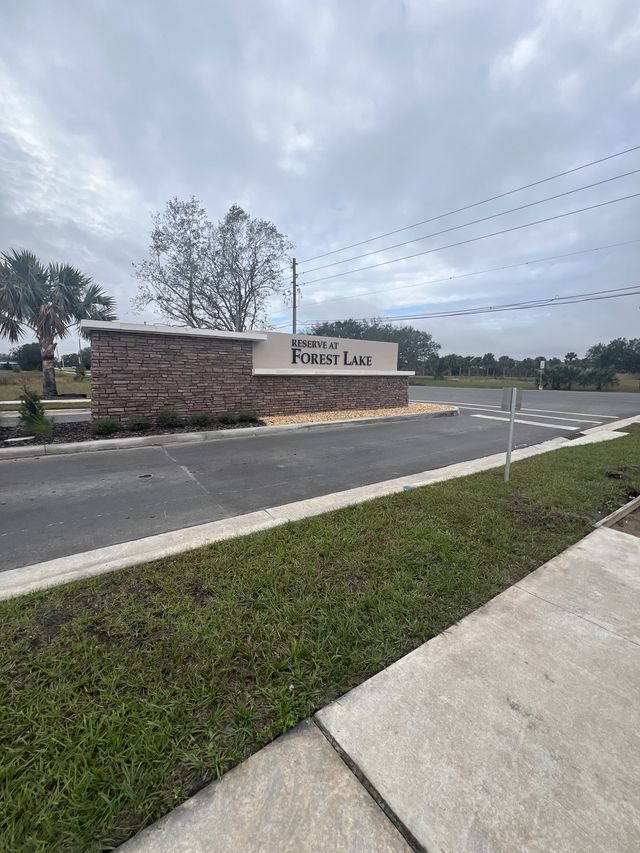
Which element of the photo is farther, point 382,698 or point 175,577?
point 175,577

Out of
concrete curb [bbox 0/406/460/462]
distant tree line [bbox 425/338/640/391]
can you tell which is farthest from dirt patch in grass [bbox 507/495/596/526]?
distant tree line [bbox 425/338/640/391]

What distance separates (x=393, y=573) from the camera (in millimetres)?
2941

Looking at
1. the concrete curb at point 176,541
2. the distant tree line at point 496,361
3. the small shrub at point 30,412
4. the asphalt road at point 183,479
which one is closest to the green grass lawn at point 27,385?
the small shrub at point 30,412

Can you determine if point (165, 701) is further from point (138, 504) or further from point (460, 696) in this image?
point (138, 504)

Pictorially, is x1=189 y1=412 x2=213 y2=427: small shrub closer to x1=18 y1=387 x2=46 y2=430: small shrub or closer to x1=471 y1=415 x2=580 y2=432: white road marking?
x1=18 y1=387 x2=46 y2=430: small shrub

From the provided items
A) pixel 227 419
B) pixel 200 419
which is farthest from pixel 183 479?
pixel 227 419

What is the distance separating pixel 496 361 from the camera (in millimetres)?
74562

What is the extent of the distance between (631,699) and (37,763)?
2.83 m

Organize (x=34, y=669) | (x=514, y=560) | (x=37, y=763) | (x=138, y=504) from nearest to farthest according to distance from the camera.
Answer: (x=37, y=763) < (x=34, y=669) < (x=514, y=560) < (x=138, y=504)

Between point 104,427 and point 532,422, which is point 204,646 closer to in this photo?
point 104,427

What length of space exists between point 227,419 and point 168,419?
4.84 ft

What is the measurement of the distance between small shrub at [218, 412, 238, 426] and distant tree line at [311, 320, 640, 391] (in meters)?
42.3

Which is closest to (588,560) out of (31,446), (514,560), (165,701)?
(514,560)

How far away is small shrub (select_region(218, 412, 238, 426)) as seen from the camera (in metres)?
9.63
